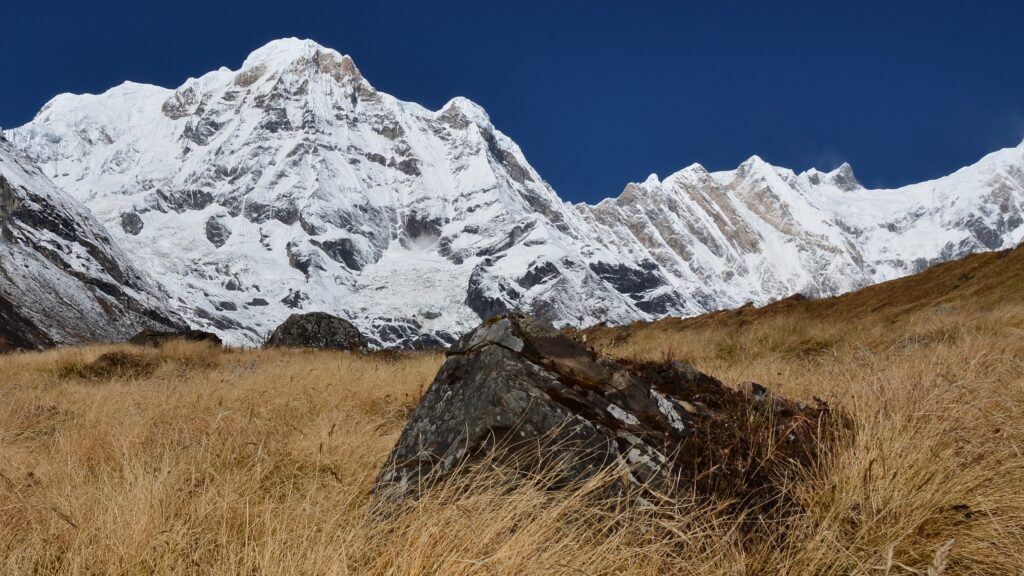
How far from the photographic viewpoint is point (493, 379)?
144 inches

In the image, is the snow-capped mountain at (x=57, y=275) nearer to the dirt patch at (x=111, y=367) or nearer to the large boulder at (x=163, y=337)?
the large boulder at (x=163, y=337)

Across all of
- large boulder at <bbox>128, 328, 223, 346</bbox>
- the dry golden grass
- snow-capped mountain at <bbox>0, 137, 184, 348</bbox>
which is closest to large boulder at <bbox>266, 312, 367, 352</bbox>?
large boulder at <bbox>128, 328, 223, 346</bbox>

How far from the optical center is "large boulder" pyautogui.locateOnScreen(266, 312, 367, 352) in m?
20.3

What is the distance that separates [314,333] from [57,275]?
273 ft

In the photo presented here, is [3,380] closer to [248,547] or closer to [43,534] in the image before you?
[43,534]

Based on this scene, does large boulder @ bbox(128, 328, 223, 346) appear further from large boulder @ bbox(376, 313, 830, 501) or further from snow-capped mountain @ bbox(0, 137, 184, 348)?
snow-capped mountain @ bbox(0, 137, 184, 348)

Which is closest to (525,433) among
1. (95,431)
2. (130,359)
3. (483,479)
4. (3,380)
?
(483,479)

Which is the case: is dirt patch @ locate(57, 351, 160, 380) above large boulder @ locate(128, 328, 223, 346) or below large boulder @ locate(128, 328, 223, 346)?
below

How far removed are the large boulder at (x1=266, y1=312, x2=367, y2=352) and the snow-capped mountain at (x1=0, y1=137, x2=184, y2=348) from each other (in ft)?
120

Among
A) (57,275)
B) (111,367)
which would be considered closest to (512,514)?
(111,367)

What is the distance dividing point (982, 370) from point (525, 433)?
4.23 meters

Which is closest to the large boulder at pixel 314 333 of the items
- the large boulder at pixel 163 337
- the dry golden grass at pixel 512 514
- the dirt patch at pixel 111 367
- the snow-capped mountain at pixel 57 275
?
the large boulder at pixel 163 337

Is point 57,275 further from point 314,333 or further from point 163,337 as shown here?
point 314,333

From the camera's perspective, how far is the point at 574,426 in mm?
3363
